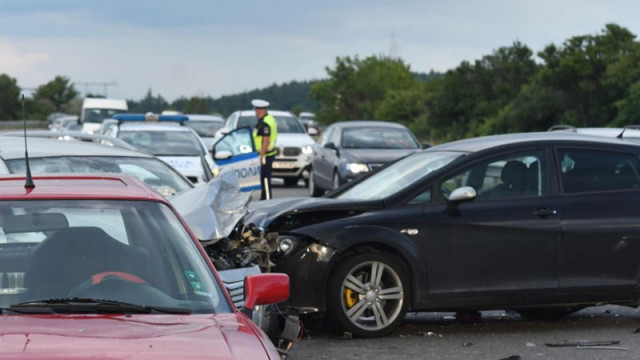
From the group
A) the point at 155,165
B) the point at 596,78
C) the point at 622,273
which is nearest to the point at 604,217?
the point at 622,273

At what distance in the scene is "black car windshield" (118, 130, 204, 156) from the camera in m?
20.2

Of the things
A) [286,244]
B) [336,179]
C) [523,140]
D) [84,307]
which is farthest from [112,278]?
[336,179]

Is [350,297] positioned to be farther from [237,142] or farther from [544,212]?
[237,142]

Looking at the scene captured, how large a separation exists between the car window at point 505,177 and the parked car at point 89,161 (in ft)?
9.43

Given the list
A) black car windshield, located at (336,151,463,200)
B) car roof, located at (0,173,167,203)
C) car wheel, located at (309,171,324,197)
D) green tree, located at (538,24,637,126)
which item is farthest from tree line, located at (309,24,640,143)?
car roof, located at (0,173,167,203)

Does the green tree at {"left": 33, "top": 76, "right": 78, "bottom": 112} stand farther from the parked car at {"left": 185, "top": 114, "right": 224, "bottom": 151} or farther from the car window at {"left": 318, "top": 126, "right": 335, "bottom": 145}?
the car window at {"left": 318, "top": 126, "right": 335, "bottom": 145}

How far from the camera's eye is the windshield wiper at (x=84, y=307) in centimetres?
494

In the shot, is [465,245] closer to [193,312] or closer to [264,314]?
[264,314]

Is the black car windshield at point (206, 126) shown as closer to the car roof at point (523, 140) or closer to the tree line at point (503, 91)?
the tree line at point (503, 91)

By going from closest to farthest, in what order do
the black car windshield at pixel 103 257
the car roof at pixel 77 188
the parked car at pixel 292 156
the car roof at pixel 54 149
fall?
the black car windshield at pixel 103 257 < the car roof at pixel 77 188 < the car roof at pixel 54 149 < the parked car at pixel 292 156

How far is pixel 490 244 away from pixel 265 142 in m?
11.8

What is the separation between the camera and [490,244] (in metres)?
9.80

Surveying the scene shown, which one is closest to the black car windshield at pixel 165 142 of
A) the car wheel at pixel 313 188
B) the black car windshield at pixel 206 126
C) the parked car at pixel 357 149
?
the parked car at pixel 357 149

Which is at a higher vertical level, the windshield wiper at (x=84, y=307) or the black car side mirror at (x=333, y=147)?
the windshield wiper at (x=84, y=307)
